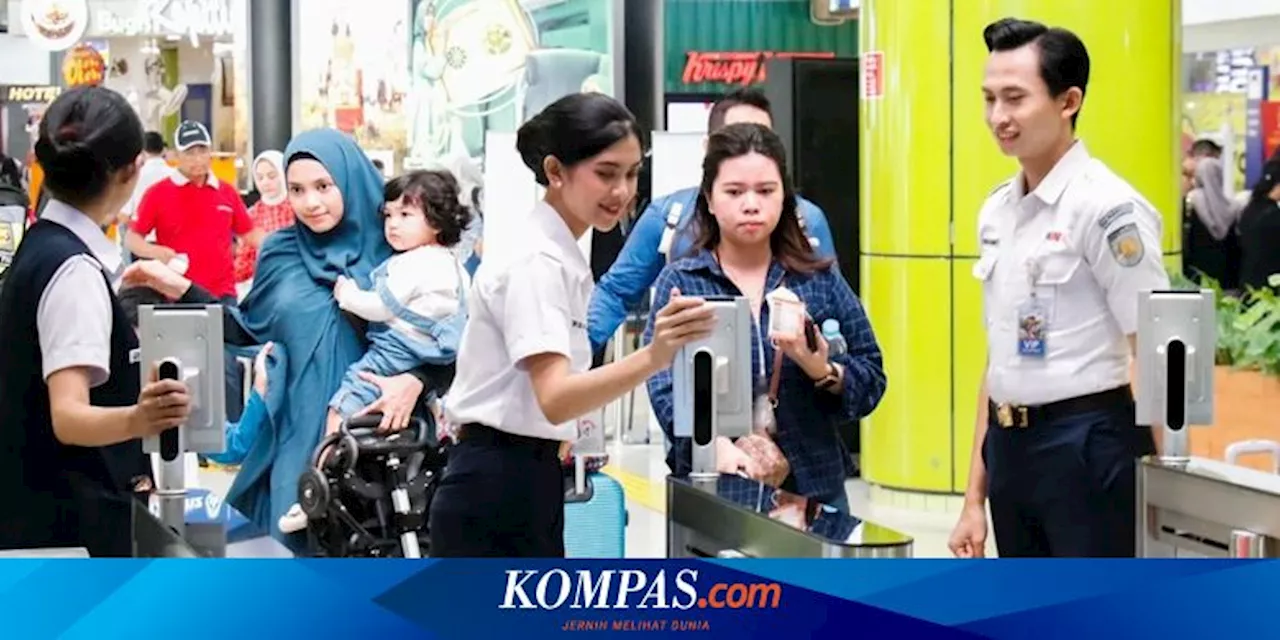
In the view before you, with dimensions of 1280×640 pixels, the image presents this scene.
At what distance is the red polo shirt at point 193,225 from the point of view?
909 cm

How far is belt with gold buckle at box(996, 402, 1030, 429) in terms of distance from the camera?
372cm

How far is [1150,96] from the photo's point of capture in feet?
24.4

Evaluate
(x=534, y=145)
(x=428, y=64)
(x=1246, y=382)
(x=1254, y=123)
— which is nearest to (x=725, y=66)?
(x=1254, y=123)

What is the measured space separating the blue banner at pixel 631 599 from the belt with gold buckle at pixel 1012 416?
2.52 ft

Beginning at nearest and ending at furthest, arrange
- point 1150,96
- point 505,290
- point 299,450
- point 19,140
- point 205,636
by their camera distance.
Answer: point 205,636
point 505,290
point 299,450
point 1150,96
point 19,140

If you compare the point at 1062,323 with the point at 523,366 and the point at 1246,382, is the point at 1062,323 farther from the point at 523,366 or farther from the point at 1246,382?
the point at 1246,382

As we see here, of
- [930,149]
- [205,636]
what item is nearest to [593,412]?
[205,636]

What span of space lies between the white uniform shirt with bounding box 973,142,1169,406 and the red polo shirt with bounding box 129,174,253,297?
5.88m

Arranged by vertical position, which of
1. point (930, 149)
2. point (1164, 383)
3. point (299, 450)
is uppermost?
point (930, 149)

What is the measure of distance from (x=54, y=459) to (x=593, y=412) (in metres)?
0.88

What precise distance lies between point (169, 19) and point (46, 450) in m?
10.6

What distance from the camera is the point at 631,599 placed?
293 cm

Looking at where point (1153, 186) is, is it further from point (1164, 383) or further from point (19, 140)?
point (19, 140)

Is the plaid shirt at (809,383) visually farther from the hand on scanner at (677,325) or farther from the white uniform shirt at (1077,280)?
the hand on scanner at (677,325)
